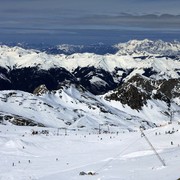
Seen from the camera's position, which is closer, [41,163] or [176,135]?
[41,163]

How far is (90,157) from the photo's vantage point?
159 feet

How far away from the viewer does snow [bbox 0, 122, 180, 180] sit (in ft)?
112

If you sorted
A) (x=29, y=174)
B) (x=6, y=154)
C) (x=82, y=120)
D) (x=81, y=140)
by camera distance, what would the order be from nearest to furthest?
(x=29, y=174), (x=6, y=154), (x=81, y=140), (x=82, y=120)

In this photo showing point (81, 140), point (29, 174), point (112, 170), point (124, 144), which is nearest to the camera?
point (112, 170)

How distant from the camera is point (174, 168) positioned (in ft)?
106

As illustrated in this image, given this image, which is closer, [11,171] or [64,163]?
[11,171]

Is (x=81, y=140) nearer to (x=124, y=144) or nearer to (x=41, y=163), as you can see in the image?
(x=124, y=144)

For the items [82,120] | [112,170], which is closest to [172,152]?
[112,170]

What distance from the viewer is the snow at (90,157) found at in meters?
34.0

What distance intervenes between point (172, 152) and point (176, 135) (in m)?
14.2

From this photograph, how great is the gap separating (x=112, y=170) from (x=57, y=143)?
79.5ft

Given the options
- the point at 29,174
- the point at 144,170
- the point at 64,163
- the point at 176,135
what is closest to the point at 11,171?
the point at 29,174

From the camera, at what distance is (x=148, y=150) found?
4619 centimetres

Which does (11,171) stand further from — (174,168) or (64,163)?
(174,168)
